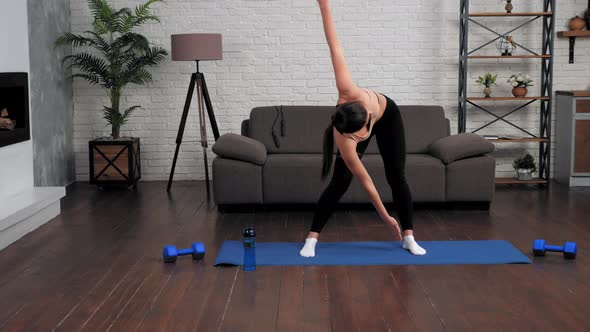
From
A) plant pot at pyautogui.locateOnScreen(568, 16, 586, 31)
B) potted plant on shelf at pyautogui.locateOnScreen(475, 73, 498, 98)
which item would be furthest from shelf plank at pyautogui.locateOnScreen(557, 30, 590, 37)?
potted plant on shelf at pyautogui.locateOnScreen(475, 73, 498, 98)

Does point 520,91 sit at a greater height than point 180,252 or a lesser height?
greater

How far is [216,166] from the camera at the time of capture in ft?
18.4

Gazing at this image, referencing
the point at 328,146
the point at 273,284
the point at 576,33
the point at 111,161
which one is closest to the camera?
the point at 273,284

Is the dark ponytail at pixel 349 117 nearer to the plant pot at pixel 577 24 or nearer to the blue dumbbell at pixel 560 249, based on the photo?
the blue dumbbell at pixel 560 249

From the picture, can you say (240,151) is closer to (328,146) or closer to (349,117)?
(328,146)

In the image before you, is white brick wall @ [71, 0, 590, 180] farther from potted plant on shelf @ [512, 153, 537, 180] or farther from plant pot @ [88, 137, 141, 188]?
plant pot @ [88, 137, 141, 188]

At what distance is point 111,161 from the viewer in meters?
6.76

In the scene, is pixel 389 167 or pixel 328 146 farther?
pixel 389 167

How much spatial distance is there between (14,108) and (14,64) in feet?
1.10

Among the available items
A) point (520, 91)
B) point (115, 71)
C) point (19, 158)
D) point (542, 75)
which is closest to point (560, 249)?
point (520, 91)

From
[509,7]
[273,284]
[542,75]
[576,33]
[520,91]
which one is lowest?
[273,284]

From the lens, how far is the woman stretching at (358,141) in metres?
3.83

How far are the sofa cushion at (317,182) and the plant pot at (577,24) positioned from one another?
7.98 ft

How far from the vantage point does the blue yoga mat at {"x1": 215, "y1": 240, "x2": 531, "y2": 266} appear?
13.6 feet
